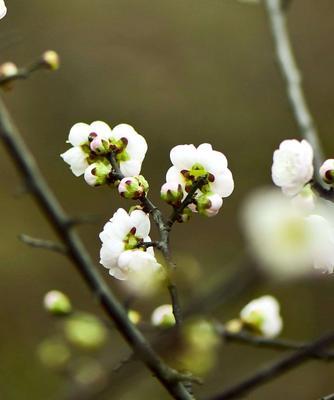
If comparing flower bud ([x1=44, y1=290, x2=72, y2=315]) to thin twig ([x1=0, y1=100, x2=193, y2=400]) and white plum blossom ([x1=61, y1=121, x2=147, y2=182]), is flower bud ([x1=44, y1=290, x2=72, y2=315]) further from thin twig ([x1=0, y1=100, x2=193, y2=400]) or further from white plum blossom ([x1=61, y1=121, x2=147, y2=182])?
thin twig ([x1=0, y1=100, x2=193, y2=400])

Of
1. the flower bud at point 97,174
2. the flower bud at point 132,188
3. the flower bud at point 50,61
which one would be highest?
the flower bud at point 50,61

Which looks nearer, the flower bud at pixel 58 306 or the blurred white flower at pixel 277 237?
the blurred white flower at pixel 277 237

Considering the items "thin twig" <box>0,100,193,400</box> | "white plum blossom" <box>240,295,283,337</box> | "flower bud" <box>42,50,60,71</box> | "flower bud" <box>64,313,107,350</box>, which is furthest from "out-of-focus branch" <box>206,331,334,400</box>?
"flower bud" <box>42,50,60,71</box>

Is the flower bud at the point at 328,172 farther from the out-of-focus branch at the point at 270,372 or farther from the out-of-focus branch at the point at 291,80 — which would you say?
the out-of-focus branch at the point at 270,372

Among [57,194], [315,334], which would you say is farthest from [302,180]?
[57,194]

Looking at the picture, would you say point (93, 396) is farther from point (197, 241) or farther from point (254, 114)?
point (254, 114)

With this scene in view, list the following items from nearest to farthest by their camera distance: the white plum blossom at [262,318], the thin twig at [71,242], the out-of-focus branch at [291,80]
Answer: the thin twig at [71,242], the white plum blossom at [262,318], the out-of-focus branch at [291,80]

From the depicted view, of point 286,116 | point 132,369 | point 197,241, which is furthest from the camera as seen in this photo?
point 286,116

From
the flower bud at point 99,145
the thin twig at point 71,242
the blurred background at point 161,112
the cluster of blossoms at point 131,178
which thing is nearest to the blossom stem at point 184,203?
the cluster of blossoms at point 131,178
